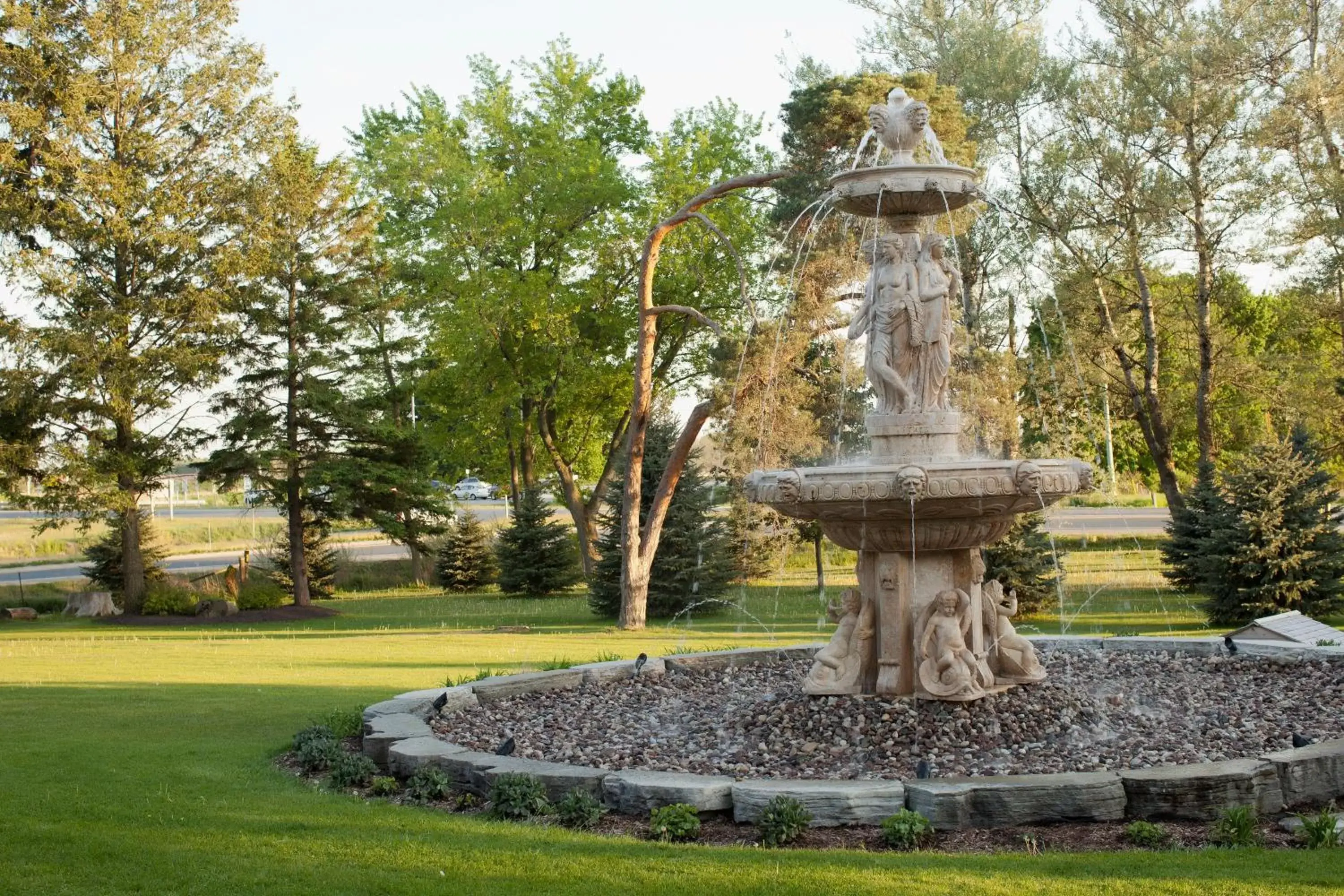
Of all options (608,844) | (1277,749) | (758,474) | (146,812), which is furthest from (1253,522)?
(146,812)

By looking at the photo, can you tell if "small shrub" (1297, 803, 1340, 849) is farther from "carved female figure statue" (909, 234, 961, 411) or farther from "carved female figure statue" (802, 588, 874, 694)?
"carved female figure statue" (909, 234, 961, 411)

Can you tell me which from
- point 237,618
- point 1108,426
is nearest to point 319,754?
point 237,618

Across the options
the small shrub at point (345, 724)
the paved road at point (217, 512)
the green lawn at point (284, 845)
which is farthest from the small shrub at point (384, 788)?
the paved road at point (217, 512)

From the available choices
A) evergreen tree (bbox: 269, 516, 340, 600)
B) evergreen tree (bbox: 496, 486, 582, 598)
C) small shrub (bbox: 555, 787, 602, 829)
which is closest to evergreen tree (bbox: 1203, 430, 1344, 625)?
small shrub (bbox: 555, 787, 602, 829)

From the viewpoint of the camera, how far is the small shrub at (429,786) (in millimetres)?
7859

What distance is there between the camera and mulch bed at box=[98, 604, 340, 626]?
26922 millimetres

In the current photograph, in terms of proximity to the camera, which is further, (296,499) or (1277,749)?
(296,499)

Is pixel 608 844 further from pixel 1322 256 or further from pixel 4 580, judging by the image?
pixel 4 580

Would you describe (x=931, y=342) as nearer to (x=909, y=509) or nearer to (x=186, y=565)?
(x=909, y=509)

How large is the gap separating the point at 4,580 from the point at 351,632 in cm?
2094

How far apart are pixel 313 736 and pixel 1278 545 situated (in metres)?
14.5

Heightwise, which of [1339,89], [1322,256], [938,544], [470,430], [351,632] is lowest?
[351,632]

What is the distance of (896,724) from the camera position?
8.64 m

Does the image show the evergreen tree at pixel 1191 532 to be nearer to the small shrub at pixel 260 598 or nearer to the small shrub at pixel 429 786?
the small shrub at pixel 429 786
